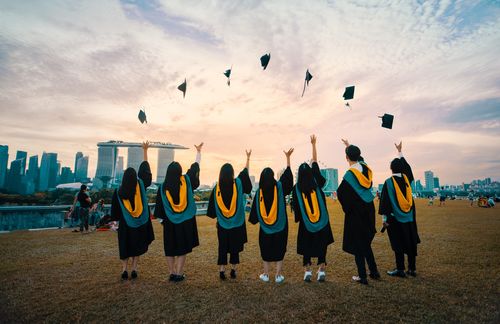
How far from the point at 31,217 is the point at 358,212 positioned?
13943mm

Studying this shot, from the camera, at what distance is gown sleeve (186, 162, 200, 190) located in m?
5.40

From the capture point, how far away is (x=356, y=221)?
4766mm

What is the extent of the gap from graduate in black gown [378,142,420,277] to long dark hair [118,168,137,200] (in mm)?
4881

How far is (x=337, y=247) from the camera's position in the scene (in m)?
7.73

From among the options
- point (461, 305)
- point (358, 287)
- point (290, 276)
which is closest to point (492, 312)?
point (461, 305)

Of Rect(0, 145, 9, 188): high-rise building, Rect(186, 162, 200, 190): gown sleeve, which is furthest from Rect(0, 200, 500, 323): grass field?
Rect(0, 145, 9, 188): high-rise building

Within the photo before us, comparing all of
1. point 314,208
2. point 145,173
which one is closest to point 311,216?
point 314,208

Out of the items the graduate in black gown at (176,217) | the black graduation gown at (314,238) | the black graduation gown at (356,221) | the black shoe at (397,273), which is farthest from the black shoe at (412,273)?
the graduate in black gown at (176,217)

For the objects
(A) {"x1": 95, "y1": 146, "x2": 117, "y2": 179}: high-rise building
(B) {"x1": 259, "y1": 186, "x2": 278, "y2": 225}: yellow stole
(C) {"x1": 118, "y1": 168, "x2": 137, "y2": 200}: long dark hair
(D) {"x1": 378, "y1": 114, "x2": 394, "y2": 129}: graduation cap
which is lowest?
(B) {"x1": 259, "y1": 186, "x2": 278, "y2": 225}: yellow stole

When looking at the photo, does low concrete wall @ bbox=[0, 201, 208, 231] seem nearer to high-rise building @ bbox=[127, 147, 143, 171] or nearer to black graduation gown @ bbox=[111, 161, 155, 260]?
black graduation gown @ bbox=[111, 161, 155, 260]

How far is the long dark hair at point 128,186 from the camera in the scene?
5.03 m

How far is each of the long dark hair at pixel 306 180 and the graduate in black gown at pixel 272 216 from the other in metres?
0.22

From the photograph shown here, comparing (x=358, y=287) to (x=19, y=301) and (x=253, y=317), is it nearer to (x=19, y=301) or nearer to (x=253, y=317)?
(x=253, y=317)

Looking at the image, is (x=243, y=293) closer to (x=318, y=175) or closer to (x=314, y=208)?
(x=314, y=208)
